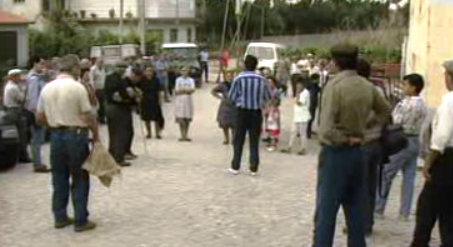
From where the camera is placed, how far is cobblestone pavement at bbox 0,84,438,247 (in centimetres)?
823

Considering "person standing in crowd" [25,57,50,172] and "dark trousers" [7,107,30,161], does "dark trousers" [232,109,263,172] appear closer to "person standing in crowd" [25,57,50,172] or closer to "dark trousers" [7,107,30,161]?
"person standing in crowd" [25,57,50,172]

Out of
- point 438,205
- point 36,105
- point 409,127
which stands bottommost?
point 438,205

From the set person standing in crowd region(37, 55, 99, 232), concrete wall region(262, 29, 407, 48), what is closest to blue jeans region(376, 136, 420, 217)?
person standing in crowd region(37, 55, 99, 232)

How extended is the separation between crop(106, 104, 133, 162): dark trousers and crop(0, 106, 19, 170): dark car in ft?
5.02

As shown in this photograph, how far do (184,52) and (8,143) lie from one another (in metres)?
25.5

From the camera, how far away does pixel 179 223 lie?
350 inches

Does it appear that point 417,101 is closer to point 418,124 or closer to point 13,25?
point 418,124

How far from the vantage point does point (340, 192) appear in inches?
259

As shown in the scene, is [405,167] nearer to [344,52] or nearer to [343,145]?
[343,145]

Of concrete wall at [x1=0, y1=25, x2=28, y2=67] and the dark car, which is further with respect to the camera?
concrete wall at [x1=0, y1=25, x2=28, y2=67]

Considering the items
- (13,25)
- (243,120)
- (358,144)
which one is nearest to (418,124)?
(358,144)

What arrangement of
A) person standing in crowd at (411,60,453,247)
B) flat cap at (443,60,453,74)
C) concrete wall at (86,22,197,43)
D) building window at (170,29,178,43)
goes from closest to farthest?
person standing in crowd at (411,60,453,247)
flat cap at (443,60,453,74)
concrete wall at (86,22,197,43)
building window at (170,29,178,43)

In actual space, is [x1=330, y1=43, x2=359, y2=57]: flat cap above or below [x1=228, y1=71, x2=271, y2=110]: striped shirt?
above

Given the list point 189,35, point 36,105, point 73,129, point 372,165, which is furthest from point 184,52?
point 372,165
